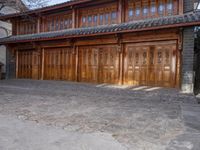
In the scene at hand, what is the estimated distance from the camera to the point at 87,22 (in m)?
12.9

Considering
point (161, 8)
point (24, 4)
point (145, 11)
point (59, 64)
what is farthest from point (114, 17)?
point (24, 4)

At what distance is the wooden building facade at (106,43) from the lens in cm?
973

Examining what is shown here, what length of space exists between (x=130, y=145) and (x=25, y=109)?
373cm

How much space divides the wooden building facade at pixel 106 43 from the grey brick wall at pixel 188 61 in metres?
0.21

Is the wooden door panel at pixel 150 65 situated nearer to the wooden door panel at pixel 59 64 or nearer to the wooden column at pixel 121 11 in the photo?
the wooden column at pixel 121 11

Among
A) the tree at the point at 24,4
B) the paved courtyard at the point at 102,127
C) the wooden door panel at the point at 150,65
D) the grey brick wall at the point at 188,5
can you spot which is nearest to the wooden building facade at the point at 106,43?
the wooden door panel at the point at 150,65

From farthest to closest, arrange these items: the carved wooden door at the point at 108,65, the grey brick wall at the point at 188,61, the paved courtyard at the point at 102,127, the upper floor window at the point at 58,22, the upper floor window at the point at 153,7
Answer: the upper floor window at the point at 58,22, the carved wooden door at the point at 108,65, the upper floor window at the point at 153,7, the grey brick wall at the point at 188,61, the paved courtyard at the point at 102,127

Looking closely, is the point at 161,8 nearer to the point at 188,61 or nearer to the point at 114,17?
the point at 114,17

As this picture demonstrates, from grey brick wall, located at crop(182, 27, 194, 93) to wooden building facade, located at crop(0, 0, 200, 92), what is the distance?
0.21m

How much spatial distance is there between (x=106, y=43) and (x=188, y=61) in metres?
4.41

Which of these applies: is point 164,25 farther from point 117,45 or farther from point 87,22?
point 87,22

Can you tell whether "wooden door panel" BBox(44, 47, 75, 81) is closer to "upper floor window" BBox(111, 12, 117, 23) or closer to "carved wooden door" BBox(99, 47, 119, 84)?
"carved wooden door" BBox(99, 47, 119, 84)

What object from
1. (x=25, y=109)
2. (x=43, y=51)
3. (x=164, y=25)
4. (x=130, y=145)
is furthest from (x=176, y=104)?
(x=43, y=51)

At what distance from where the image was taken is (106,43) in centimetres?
1153
